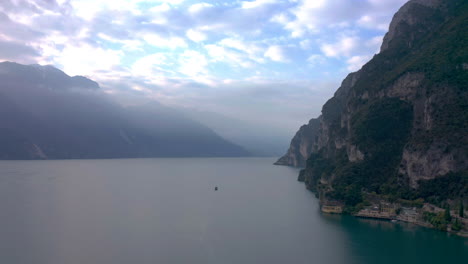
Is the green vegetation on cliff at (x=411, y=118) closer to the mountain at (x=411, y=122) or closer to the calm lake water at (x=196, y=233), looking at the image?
the mountain at (x=411, y=122)

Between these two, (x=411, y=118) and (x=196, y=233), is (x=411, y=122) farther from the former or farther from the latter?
(x=196, y=233)

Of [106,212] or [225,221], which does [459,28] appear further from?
[106,212]

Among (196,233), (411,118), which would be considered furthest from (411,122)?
(196,233)

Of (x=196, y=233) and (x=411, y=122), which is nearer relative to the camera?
(x=196, y=233)

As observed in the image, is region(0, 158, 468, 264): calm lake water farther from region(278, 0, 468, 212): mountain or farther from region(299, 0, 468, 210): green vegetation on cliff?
region(278, 0, 468, 212): mountain

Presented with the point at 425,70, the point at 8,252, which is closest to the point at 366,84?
the point at 425,70

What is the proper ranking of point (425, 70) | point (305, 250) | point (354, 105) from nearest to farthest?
point (305, 250)
point (425, 70)
point (354, 105)

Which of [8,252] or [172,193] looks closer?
[8,252]

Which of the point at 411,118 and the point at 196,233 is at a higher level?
the point at 411,118

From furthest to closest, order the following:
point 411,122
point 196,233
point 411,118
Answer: point 411,118 → point 411,122 → point 196,233
